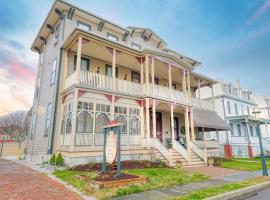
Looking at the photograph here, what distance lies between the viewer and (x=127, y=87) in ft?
45.4

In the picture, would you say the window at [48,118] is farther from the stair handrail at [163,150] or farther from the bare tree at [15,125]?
the bare tree at [15,125]

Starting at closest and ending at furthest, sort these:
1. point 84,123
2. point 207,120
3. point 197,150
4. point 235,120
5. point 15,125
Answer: point 84,123
point 197,150
point 207,120
point 235,120
point 15,125

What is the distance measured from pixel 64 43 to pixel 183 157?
1170 cm

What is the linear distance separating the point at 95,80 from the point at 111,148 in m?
6.09

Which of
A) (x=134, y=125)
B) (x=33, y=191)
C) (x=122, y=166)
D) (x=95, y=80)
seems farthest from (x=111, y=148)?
(x=134, y=125)

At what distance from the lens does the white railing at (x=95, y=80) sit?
38.4 ft

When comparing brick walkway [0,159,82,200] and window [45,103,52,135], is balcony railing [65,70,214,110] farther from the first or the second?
brick walkway [0,159,82,200]

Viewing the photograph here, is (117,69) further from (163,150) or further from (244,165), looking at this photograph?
(244,165)

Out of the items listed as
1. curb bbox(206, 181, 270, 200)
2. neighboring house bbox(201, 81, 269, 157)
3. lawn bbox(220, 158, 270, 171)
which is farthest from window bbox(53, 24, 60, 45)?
neighboring house bbox(201, 81, 269, 157)

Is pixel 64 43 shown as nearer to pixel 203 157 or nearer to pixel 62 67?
pixel 62 67

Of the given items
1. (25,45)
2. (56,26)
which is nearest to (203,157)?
(56,26)

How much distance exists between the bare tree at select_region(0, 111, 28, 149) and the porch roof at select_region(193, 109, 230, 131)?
3921 centimetres

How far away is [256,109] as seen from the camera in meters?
11.1

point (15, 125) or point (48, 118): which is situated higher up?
point (15, 125)
